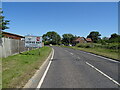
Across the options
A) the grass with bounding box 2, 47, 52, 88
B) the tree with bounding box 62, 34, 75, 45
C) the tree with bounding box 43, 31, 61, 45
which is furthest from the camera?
the tree with bounding box 43, 31, 61, 45

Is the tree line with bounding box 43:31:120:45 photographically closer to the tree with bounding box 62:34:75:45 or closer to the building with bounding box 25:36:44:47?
the tree with bounding box 62:34:75:45

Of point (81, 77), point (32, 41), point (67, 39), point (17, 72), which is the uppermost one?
point (67, 39)

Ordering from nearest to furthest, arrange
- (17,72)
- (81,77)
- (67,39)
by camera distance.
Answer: (81,77) → (17,72) → (67,39)

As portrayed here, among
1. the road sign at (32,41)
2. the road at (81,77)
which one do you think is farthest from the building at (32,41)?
the road at (81,77)

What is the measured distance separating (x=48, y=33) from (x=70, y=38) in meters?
29.3

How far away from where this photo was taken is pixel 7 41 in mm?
15258

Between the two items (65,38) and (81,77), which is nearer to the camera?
(81,77)

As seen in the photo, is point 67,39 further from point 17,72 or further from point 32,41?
point 17,72

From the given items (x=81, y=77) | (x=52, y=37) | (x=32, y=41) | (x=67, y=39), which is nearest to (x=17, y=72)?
(x=81, y=77)

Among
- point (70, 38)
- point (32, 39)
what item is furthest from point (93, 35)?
point (32, 39)

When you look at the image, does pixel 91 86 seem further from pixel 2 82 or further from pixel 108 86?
pixel 2 82

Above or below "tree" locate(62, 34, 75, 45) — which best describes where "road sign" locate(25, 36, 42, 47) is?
below

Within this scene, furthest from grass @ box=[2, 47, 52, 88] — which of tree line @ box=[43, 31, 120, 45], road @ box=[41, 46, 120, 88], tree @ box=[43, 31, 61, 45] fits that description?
tree @ box=[43, 31, 61, 45]

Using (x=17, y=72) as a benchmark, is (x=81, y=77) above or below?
below
